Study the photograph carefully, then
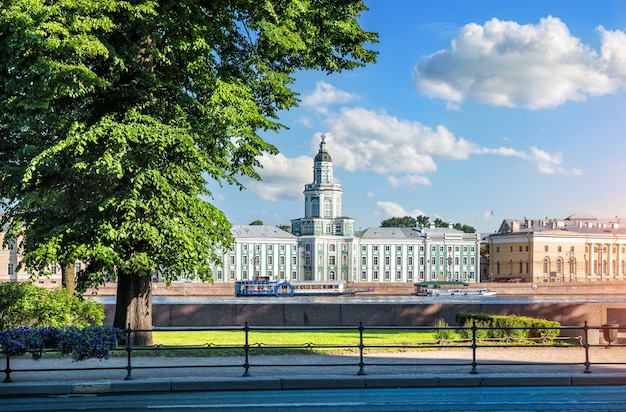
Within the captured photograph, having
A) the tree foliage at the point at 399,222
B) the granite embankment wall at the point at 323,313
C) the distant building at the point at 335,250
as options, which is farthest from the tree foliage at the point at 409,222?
the granite embankment wall at the point at 323,313

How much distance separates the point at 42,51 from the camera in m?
19.1

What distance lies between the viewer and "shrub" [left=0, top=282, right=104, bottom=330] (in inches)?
Result: 813

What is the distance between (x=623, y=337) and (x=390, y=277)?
128 m

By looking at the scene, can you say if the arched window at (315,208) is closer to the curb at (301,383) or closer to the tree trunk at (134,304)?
the tree trunk at (134,304)

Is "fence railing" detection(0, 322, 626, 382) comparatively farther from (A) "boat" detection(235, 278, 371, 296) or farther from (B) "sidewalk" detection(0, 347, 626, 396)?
(A) "boat" detection(235, 278, 371, 296)

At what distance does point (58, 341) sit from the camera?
52.0ft

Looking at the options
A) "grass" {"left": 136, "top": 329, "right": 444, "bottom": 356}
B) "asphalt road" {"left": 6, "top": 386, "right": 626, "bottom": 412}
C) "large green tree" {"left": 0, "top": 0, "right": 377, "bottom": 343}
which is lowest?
"grass" {"left": 136, "top": 329, "right": 444, "bottom": 356}

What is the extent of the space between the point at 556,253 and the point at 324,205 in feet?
143

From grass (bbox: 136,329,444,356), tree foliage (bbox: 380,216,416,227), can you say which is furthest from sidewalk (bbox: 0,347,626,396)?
tree foliage (bbox: 380,216,416,227)

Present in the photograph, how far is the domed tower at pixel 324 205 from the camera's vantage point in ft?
486

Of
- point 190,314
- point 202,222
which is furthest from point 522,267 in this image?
point 202,222

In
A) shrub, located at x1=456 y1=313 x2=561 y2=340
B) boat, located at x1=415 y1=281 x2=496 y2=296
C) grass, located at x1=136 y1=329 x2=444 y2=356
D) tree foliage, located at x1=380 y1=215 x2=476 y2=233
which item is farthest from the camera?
tree foliage, located at x1=380 y1=215 x2=476 y2=233

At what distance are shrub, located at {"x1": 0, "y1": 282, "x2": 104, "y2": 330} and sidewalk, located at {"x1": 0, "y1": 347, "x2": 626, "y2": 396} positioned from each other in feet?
5.13

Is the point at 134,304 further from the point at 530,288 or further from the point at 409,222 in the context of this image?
the point at 409,222
